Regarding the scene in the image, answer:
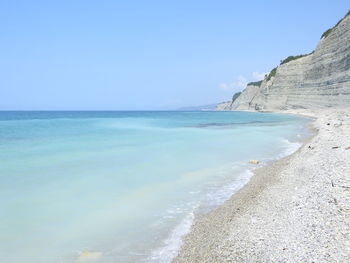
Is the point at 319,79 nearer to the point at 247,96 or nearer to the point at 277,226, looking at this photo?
the point at 277,226

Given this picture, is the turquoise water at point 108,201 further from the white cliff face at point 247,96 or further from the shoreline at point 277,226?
the white cliff face at point 247,96

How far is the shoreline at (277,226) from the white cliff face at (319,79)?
128ft

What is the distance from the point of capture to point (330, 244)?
446cm

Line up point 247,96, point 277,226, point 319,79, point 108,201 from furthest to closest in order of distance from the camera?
point 247,96 → point 319,79 → point 108,201 → point 277,226

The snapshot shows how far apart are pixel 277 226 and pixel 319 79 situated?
5207 cm

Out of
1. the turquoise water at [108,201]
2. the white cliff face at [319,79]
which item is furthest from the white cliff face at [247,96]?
the turquoise water at [108,201]

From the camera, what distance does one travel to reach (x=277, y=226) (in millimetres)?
5512

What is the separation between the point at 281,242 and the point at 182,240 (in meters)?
1.94

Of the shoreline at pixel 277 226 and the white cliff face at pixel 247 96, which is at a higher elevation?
the white cliff face at pixel 247 96

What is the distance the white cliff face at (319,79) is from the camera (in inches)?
1718

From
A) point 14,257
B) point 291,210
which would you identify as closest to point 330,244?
point 291,210

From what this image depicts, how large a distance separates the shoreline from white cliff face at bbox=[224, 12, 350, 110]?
39.0 metres

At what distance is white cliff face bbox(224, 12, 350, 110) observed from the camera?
4362 cm

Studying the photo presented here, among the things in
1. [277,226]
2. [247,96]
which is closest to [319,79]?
[277,226]
